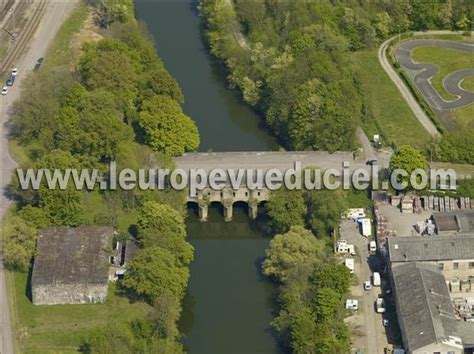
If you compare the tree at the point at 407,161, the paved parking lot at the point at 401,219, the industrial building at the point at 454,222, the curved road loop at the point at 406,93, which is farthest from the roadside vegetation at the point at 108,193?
the curved road loop at the point at 406,93

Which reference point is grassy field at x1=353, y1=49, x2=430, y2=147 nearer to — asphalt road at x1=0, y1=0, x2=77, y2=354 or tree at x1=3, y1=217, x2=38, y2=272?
asphalt road at x1=0, y1=0, x2=77, y2=354

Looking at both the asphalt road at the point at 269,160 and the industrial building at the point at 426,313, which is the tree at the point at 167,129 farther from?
the industrial building at the point at 426,313

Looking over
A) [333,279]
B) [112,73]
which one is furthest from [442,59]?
[333,279]

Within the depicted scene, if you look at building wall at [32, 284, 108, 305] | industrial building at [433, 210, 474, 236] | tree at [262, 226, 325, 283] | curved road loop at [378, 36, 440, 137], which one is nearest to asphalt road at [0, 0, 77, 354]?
building wall at [32, 284, 108, 305]

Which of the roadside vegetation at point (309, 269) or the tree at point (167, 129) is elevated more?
the tree at point (167, 129)

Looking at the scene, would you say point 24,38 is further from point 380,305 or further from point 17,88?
point 380,305
